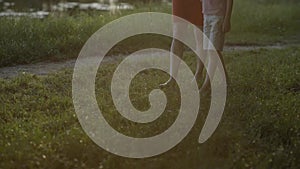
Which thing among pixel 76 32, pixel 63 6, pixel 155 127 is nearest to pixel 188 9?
pixel 155 127

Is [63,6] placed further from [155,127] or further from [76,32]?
[155,127]

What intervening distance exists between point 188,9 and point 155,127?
1.79 meters

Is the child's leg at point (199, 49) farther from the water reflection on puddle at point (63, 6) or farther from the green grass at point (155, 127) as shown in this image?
the water reflection on puddle at point (63, 6)

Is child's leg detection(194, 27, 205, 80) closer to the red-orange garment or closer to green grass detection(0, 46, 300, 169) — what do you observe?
the red-orange garment

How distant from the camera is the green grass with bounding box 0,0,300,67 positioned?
7977 millimetres

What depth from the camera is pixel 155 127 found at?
4.32 m

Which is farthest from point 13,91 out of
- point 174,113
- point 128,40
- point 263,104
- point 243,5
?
point 243,5

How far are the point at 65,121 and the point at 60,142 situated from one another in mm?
611

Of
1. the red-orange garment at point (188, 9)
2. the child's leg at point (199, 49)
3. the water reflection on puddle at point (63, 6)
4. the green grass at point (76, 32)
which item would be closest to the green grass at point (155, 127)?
the child's leg at point (199, 49)

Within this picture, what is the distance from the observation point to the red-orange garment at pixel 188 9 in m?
5.67

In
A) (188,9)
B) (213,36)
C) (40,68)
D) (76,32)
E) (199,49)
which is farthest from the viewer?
(76,32)

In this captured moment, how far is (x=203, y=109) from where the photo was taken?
4.93 meters

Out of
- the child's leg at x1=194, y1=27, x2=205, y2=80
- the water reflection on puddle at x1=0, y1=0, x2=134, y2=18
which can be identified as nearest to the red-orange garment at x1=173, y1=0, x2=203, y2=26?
the child's leg at x1=194, y1=27, x2=205, y2=80

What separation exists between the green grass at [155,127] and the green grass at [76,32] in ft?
5.19
